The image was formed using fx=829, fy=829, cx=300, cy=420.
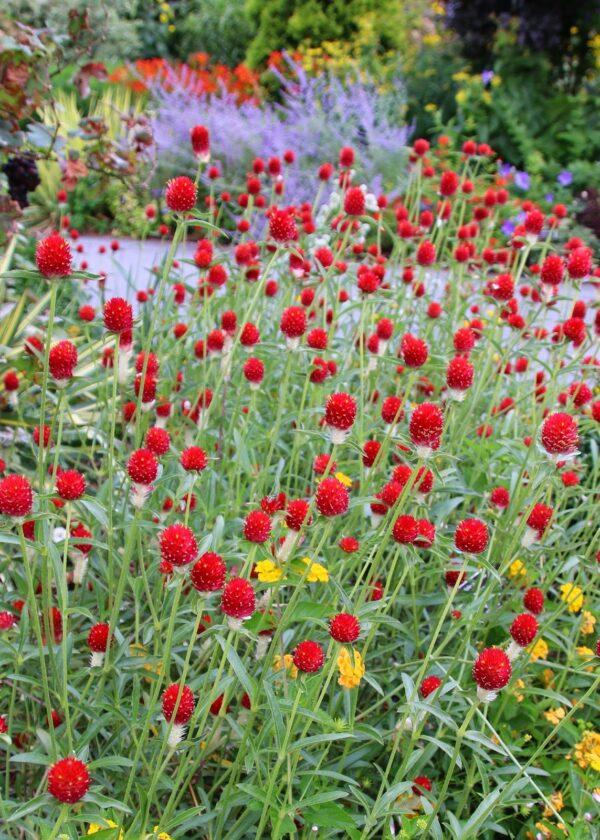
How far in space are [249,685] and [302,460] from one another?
135 centimetres

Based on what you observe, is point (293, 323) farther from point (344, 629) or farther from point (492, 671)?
point (492, 671)

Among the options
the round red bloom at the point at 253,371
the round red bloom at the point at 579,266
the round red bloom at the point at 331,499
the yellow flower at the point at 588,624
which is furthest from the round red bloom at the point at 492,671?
the round red bloom at the point at 579,266

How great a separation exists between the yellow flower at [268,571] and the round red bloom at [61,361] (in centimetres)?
54

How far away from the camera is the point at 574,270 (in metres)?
2.36

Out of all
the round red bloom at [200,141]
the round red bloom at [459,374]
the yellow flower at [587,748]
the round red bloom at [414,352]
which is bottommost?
the yellow flower at [587,748]

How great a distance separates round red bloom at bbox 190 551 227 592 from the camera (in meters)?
1.23

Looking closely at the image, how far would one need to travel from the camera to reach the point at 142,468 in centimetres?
143

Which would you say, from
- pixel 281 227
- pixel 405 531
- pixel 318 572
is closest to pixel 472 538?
pixel 405 531

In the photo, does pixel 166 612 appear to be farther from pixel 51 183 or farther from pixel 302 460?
pixel 51 183

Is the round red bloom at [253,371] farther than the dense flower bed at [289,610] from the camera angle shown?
Yes

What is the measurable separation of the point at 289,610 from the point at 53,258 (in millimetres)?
708

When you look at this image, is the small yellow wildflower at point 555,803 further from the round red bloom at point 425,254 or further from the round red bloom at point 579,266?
the round red bloom at point 425,254

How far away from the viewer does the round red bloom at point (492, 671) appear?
1.36m

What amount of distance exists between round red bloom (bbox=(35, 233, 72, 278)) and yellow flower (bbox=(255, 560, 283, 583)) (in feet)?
2.27
